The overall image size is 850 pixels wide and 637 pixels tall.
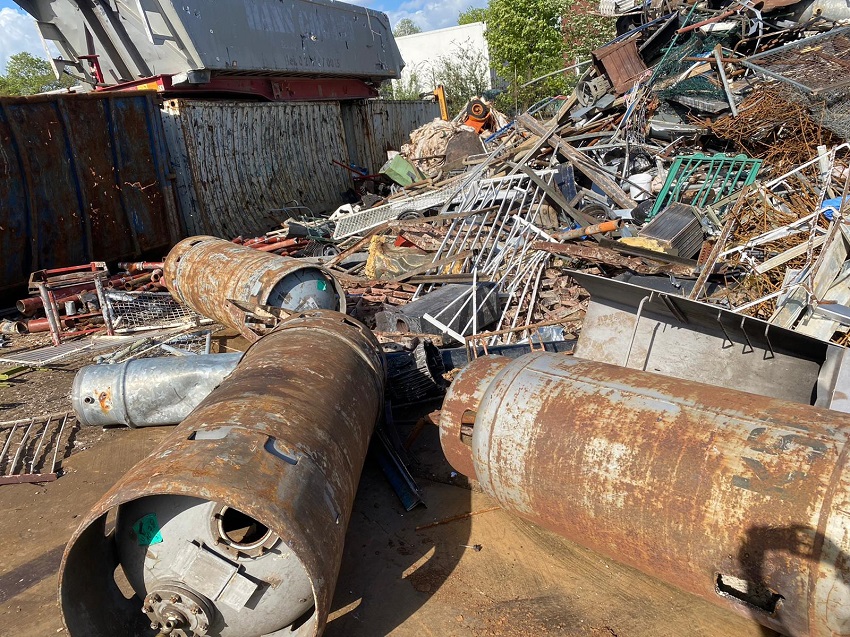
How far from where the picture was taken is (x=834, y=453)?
7.03ft

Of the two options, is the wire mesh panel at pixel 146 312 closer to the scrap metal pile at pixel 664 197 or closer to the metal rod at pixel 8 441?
the metal rod at pixel 8 441

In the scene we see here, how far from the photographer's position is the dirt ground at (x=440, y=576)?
9.16 ft

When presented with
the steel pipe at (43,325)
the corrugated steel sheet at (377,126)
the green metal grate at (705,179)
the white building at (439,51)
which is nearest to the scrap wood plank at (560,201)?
the green metal grate at (705,179)

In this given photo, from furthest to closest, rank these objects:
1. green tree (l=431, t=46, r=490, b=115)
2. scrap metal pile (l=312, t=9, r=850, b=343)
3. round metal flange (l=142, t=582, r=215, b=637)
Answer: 1. green tree (l=431, t=46, r=490, b=115)
2. scrap metal pile (l=312, t=9, r=850, b=343)
3. round metal flange (l=142, t=582, r=215, b=637)

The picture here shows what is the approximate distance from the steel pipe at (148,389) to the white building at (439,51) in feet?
74.2

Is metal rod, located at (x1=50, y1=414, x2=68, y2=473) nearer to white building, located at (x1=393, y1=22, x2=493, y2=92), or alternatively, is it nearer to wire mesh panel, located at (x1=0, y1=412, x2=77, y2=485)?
wire mesh panel, located at (x1=0, y1=412, x2=77, y2=485)

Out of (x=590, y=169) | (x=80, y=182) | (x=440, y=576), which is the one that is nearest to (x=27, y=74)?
(x=80, y=182)

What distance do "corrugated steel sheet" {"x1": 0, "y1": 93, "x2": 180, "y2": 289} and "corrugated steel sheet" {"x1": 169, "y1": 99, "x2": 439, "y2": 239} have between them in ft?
1.83

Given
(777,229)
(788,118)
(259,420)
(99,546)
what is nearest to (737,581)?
(259,420)

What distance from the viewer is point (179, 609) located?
7.98ft

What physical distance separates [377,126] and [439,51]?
732 inches

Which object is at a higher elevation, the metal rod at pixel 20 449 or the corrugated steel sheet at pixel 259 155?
the corrugated steel sheet at pixel 259 155

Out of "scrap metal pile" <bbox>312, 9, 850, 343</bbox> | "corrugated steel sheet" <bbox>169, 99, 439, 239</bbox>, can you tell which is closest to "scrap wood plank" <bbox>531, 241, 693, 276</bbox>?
"scrap metal pile" <bbox>312, 9, 850, 343</bbox>

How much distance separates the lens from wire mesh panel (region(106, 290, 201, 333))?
6520mm
